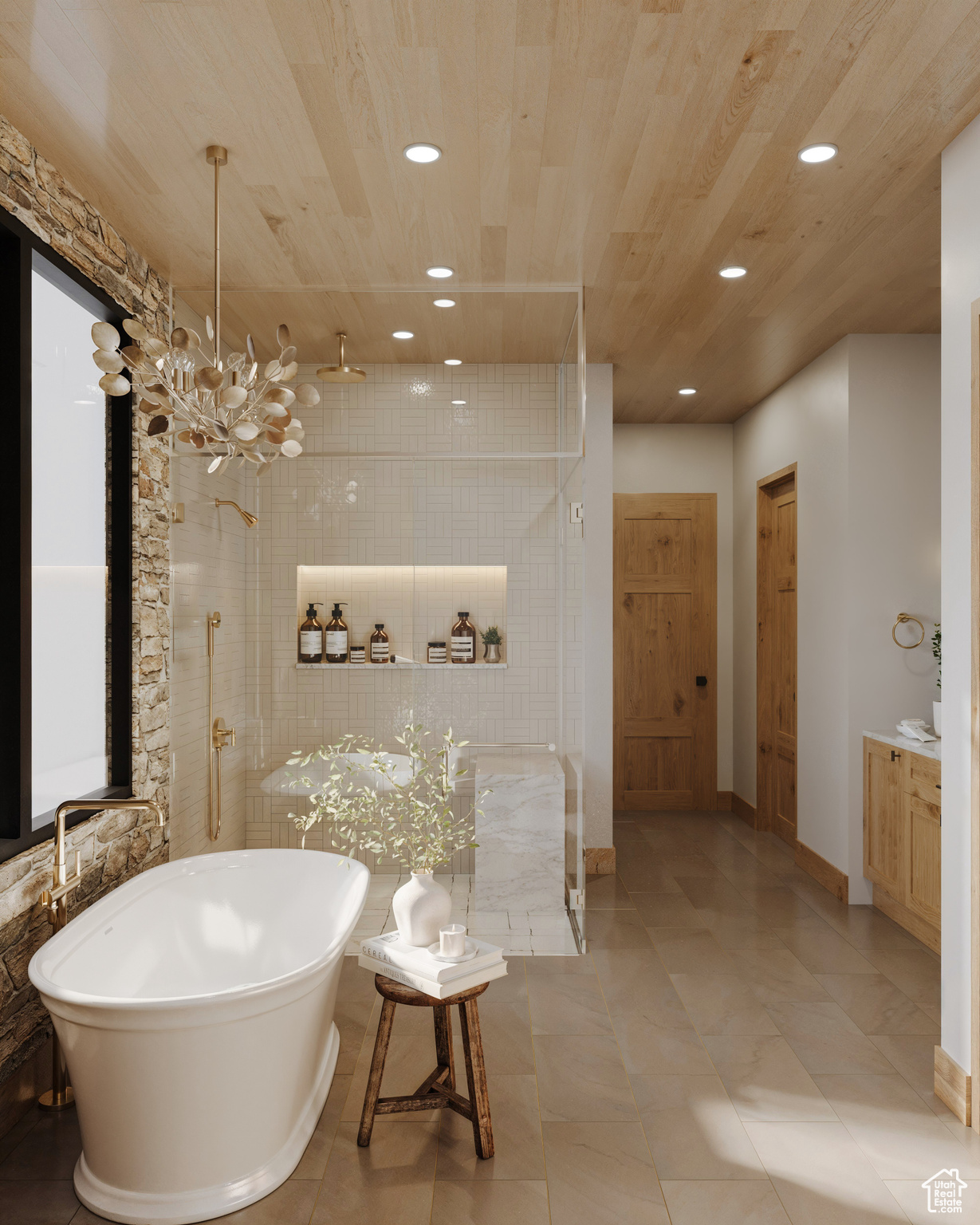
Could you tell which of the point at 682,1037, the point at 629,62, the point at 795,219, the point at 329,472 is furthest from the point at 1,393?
the point at 682,1037

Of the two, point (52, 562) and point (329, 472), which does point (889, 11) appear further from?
point (52, 562)

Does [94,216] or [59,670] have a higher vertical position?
[94,216]

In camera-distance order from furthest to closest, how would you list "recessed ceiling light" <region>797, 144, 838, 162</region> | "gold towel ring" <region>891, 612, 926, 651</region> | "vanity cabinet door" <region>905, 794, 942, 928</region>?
"gold towel ring" <region>891, 612, 926, 651</region> → "vanity cabinet door" <region>905, 794, 942, 928</region> → "recessed ceiling light" <region>797, 144, 838, 162</region>

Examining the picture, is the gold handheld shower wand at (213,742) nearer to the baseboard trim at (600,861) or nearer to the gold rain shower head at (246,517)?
the gold rain shower head at (246,517)

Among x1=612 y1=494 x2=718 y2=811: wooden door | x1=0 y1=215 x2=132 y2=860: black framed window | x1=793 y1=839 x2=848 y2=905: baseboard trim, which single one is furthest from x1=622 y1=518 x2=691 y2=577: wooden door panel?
x1=0 y1=215 x2=132 y2=860: black framed window

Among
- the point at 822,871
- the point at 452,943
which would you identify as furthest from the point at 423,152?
the point at 822,871

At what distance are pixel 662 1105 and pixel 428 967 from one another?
0.86m

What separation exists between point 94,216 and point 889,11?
240 centimetres

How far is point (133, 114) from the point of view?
235 centimetres

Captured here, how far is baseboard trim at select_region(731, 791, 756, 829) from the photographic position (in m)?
5.81

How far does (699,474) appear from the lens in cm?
630

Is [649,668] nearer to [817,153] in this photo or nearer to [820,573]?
[820,573]

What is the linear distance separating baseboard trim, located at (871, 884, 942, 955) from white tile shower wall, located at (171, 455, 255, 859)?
2.88 meters

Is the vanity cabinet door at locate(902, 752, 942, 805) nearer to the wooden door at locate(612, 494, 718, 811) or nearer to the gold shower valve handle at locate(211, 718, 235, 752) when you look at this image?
the wooden door at locate(612, 494, 718, 811)
